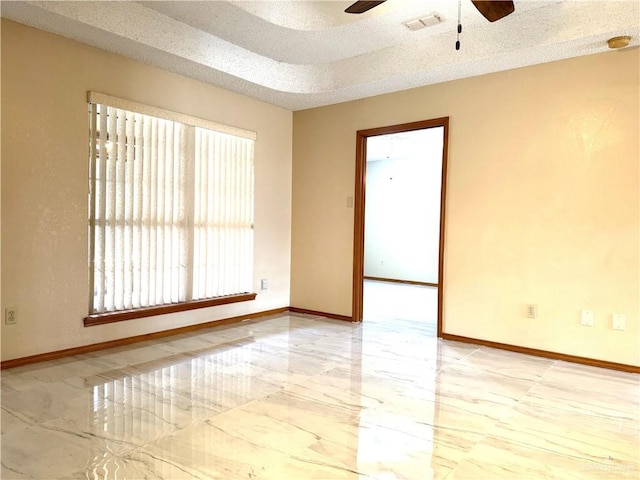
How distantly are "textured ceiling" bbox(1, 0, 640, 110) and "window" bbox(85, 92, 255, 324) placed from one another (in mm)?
589

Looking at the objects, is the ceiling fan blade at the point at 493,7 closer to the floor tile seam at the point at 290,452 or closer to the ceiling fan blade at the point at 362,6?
the ceiling fan blade at the point at 362,6

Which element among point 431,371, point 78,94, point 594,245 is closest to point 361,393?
point 431,371

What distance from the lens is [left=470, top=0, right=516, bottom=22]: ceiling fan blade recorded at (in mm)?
2250

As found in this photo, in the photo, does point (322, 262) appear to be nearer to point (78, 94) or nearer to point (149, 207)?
point (149, 207)

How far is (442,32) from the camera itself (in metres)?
3.68

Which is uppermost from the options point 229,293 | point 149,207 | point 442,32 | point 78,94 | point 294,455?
point 442,32

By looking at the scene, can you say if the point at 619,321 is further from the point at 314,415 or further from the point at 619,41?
the point at 314,415

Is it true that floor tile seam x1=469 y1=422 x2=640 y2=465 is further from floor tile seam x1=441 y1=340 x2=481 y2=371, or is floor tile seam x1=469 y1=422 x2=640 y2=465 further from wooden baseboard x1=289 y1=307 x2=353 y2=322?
wooden baseboard x1=289 y1=307 x2=353 y2=322

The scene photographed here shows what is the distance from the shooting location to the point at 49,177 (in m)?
3.26

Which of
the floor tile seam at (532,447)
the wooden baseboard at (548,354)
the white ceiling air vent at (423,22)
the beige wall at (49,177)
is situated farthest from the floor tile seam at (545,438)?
the beige wall at (49,177)

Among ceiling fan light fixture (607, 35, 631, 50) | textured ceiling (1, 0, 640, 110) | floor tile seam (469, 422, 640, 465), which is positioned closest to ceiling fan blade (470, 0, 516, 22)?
textured ceiling (1, 0, 640, 110)

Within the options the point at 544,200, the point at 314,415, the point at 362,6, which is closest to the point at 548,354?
the point at 544,200

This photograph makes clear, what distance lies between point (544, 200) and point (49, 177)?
13.2 feet

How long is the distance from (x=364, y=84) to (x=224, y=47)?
54.3 inches
